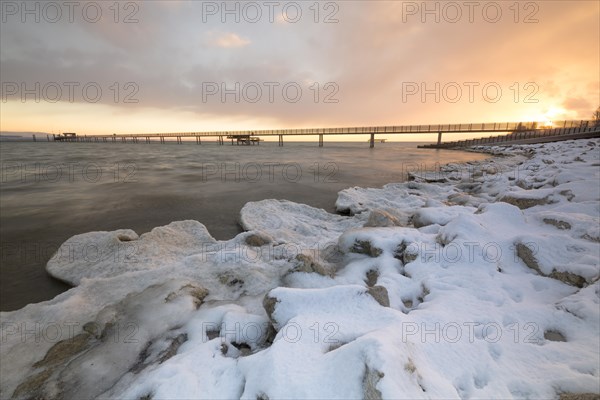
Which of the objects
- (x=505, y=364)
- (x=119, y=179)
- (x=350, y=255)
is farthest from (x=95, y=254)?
(x=119, y=179)

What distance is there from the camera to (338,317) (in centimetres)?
326

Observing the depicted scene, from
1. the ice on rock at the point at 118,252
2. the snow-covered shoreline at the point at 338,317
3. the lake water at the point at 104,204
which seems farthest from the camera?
the lake water at the point at 104,204

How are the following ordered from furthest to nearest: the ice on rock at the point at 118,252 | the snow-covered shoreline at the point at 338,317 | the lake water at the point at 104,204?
1. the lake water at the point at 104,204
2. the ice on rock at the point at 118,252
3. the snow-covered shoreline at the point at 338,317

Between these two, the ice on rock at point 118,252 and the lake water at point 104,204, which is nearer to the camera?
the ice on rock at point 118,252

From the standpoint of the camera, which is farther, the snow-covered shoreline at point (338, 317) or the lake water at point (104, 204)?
the lake water at point (104, 204)

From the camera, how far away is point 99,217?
33.0 ft

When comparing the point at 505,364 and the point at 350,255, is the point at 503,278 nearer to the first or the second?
the point at 505,364

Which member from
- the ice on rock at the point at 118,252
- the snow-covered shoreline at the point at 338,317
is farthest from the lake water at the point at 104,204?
the snow-covered shoreline at the point at 338,317

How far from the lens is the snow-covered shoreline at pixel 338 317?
248cm

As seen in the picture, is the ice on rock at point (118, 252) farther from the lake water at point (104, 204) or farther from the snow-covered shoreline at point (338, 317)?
the lake water at point (104, 204)

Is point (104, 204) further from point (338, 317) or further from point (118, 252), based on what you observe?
point (338, 317)

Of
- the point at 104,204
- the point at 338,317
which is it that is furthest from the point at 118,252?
the point at 104,204

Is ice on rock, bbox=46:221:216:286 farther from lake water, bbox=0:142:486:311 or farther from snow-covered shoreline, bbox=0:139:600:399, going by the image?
lake water, bbox=0:142:486:311

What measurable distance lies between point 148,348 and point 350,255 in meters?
4.00
